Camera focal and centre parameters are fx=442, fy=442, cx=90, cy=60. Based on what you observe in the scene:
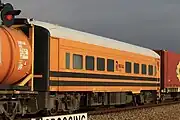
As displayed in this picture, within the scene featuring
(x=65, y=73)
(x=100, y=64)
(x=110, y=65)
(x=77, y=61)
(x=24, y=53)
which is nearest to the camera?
(x=24, y=53)

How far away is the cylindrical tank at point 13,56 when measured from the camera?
1304 centimetres

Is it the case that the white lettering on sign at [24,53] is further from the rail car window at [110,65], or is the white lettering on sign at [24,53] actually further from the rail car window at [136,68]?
the rail car window at [136,68]

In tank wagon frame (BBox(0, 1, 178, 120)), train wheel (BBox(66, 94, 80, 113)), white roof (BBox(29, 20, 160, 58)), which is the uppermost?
white roof (BBox(29, 20, 160, 58))

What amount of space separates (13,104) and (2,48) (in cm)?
209

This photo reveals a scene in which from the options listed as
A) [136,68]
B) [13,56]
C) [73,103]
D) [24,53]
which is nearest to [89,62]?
[73,103]

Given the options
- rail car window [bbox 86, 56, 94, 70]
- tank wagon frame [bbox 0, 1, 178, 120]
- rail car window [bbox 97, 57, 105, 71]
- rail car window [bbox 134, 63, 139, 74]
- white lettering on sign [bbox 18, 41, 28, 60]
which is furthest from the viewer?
rail car window [bbox 134, 63, 139, 74]

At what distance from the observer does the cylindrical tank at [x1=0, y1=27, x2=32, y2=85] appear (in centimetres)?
1304

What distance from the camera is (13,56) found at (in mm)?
13281

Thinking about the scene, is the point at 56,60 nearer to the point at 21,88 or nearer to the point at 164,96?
the point at 21,88

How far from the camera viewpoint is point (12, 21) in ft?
45.8

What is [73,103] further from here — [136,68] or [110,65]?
[136,68]

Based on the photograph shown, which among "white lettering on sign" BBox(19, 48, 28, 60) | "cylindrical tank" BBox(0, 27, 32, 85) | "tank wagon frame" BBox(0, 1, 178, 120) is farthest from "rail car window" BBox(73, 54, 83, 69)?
"white lettering on sign" BBox(19, 48, 28, 60)

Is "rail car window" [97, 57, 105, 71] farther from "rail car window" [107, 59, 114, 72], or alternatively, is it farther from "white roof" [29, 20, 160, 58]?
"white roof" [29, 20, 160, 58]

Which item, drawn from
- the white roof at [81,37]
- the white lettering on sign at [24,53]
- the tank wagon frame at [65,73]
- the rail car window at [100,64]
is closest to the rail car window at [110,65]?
the tank wagon frame at [65,73]
